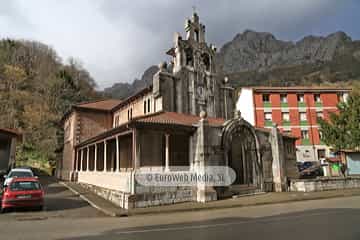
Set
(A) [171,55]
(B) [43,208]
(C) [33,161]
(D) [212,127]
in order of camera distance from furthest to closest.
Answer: (C) [33,161] < (A) [171,55] < (D) [212,127] < (B) [43,208]

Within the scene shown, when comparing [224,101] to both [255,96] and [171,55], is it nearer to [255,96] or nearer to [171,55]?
[171,55]

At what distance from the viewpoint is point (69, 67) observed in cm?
5653

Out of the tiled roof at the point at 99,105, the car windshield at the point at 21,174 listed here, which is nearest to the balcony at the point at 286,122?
the tiled roof at the point at 99,105

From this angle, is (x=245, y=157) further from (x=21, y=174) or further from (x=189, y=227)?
(x=21, y=174)

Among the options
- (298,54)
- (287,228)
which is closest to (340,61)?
(298,54)

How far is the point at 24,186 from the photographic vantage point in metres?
12.2

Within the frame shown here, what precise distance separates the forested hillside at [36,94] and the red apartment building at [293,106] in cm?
2970

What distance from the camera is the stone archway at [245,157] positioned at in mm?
17058

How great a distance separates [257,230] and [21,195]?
1049 centimetres

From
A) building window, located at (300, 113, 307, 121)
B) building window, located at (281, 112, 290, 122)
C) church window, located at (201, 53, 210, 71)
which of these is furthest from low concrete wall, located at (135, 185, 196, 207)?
building window, located at (300, 113, 307, 121)

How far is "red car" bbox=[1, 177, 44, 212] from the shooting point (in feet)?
38.2

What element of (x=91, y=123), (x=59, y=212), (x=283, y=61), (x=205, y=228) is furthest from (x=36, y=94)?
(x=283, y=61)

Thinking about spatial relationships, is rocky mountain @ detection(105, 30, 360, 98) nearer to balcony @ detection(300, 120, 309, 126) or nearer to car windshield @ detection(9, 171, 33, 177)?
balcony @ detection(300, 120, 309, 126)

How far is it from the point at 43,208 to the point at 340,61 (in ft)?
337
